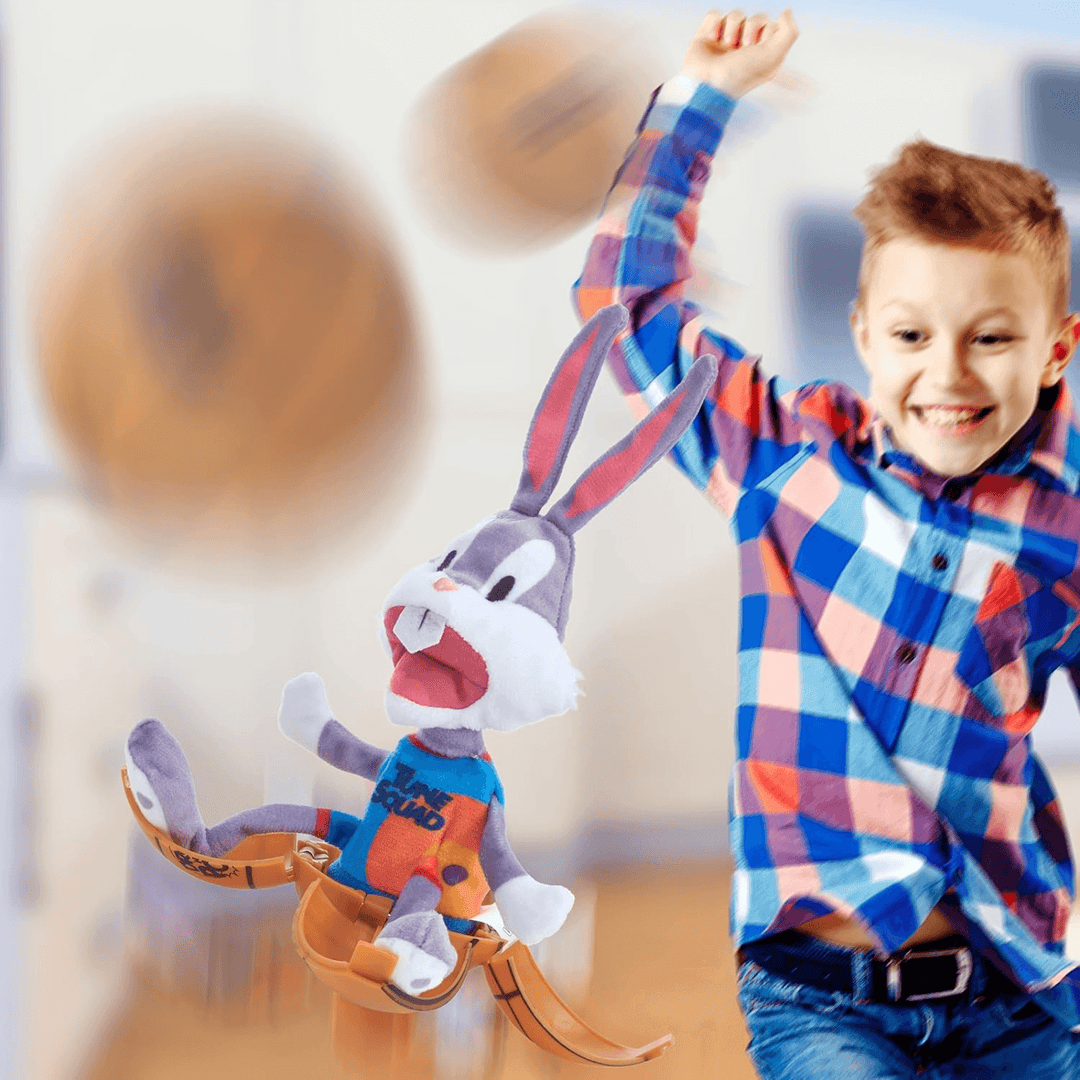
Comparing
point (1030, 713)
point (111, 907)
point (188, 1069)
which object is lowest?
point (188, 1069)

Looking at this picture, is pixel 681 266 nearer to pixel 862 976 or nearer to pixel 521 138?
pixel 521 138

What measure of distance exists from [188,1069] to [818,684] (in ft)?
1.74

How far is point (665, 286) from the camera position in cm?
87

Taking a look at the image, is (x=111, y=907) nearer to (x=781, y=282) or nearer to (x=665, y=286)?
(x=665, y=286)

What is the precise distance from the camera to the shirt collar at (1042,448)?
82 cm

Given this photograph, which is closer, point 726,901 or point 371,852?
point 371,852

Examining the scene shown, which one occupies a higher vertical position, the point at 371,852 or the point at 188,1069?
the point at 371,852

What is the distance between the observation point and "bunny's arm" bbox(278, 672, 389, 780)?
2.68 feet

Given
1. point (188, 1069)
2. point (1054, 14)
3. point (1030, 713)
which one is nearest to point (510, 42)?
point (1054, 14)

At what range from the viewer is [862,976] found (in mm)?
751

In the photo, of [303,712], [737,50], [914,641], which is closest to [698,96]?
[737,50]

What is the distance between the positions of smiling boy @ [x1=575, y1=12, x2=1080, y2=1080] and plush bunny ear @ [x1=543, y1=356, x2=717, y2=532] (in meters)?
0.05

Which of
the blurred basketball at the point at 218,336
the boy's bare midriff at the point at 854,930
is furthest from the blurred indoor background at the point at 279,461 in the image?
the boy's bare midriff at the point at 854,930

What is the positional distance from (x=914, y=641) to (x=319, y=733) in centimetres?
42
